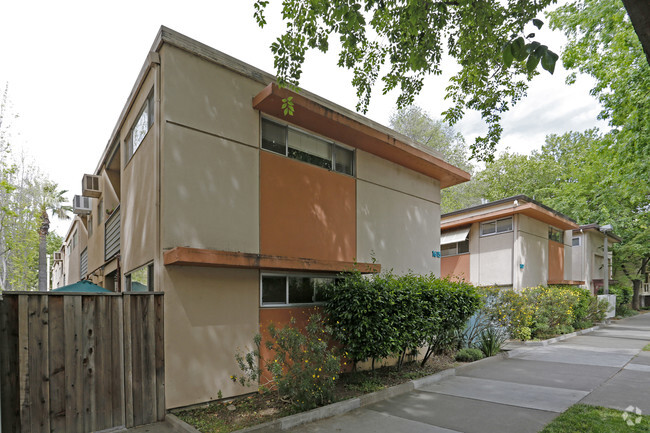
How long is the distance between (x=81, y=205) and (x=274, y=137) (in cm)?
1015

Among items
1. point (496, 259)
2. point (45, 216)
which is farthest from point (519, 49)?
point (45, 216)

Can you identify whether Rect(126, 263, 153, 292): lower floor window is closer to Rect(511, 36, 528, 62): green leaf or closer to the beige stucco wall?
the beige stucco wall

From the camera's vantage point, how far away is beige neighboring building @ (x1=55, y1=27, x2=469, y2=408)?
6496mm

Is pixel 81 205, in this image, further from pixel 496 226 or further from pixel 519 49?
pixel 496 226

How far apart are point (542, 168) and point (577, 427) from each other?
31.2 meters

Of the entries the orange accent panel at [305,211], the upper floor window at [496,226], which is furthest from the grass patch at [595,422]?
the upper floor window at [496,226]

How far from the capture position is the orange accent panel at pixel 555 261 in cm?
Answer: 2031

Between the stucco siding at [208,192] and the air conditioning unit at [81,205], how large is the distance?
387 inches

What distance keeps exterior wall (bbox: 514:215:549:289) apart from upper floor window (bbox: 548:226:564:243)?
35.1 inches

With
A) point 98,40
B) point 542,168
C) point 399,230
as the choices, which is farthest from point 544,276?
point 98,40

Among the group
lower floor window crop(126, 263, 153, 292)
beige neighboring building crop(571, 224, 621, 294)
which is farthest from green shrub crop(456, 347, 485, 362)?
beige neighboring building crop(571, 224, 621, 294)

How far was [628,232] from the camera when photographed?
25547 millimetres

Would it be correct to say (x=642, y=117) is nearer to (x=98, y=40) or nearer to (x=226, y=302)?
(x=226, y=302)

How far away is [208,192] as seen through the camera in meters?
6.96
